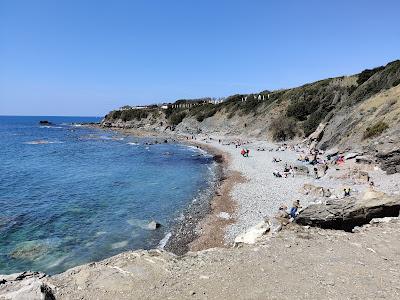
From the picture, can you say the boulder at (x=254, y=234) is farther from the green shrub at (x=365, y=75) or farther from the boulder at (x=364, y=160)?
the green shrub at (x=365, y=75)

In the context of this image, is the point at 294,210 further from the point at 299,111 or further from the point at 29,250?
the point at 299,111

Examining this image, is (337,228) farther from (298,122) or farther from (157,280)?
(298,122)

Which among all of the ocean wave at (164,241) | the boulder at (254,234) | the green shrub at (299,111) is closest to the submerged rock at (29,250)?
the ocean wave at (164,241)

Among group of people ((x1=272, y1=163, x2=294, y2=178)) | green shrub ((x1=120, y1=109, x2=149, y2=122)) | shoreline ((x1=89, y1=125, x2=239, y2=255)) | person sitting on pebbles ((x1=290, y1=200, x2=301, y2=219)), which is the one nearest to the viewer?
shoreline ((x1=89, y1=125, x2=239, y2=255))

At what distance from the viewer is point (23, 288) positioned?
1041cm

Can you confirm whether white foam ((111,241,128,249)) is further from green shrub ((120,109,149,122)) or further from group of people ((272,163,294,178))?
green shrub ((120,109,149,122))

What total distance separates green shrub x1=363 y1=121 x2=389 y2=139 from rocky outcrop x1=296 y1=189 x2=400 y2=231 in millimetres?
24536

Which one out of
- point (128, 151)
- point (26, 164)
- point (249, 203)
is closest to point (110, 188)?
point (249, 203)

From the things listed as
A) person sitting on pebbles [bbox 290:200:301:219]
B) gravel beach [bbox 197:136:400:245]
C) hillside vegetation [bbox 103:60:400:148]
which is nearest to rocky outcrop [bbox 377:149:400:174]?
gravel beach [bbox 197:136:400:245]

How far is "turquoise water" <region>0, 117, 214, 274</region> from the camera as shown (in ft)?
72.5

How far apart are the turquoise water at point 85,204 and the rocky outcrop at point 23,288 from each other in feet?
27.6

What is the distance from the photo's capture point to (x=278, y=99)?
88188mm

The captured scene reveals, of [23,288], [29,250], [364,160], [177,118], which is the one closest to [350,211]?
[23,288]

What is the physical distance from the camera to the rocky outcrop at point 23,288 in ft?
32.8
